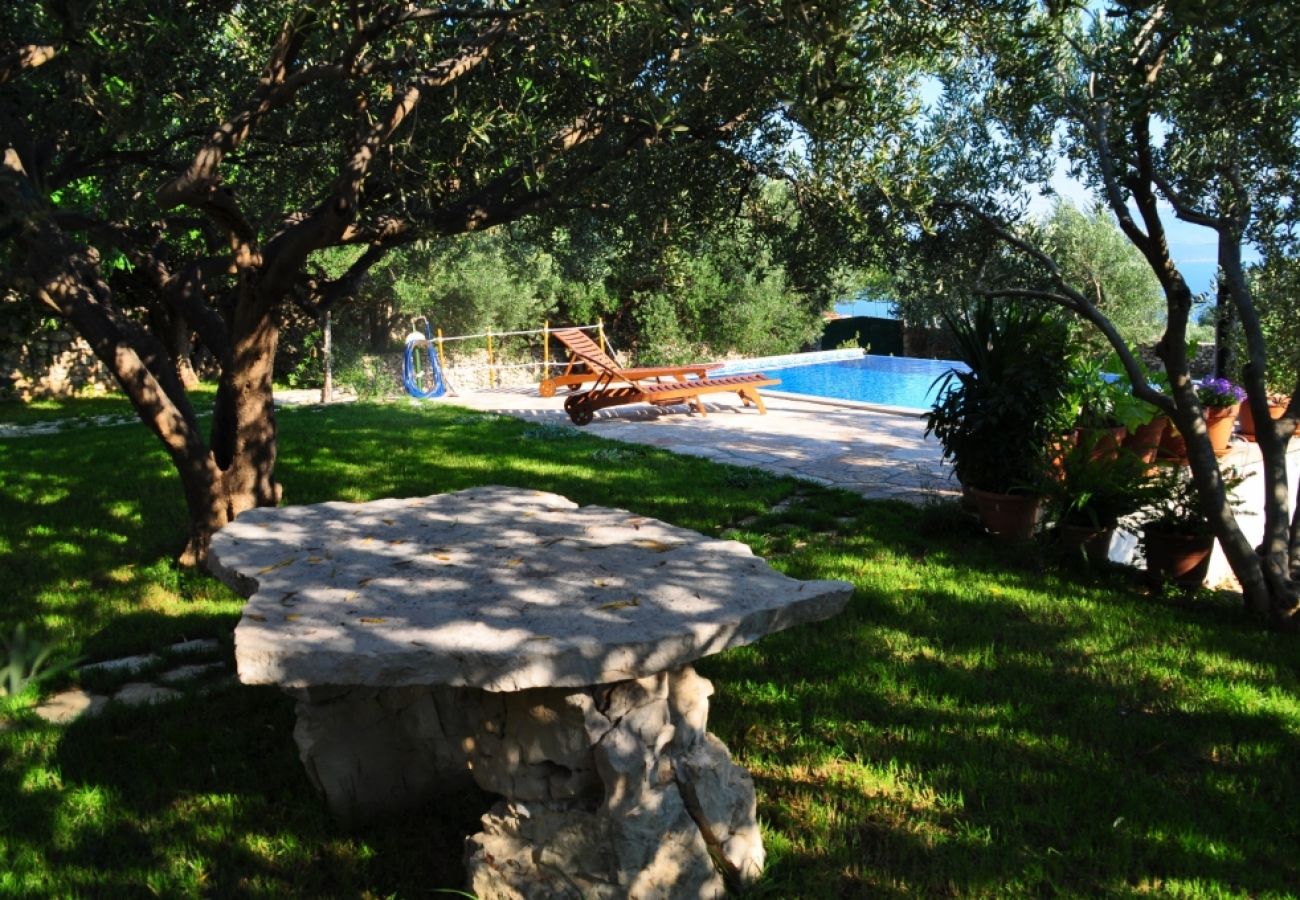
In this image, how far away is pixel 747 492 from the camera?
7812 mm

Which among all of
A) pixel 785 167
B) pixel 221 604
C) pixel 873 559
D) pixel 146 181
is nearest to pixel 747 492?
pixel 873 559

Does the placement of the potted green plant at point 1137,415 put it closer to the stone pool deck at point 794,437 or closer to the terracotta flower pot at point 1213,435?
the terracotta flower pot at point 1213,435

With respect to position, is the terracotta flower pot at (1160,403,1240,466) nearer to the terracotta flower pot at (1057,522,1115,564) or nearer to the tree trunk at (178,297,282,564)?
the terracotta flower pot at (1057,522,1115,564)

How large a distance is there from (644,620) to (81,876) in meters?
1.88

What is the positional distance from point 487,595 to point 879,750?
1644 mm

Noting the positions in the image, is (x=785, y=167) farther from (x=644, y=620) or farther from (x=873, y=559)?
(x=644, y=620)

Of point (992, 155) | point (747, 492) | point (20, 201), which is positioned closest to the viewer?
point (20, 201)

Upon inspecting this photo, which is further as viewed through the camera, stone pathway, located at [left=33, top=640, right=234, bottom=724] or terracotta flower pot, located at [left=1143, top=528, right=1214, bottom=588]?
terracotta flower pot, located at [left=1143, top=528, right=1214, bottom=588]

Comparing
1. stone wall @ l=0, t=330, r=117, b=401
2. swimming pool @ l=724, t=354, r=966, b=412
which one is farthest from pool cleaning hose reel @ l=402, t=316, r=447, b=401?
swimming pool @ l=724, t=354, r=966, b=412

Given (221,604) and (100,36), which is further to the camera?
(221,604)

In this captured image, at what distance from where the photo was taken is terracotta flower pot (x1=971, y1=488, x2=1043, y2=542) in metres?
6.38

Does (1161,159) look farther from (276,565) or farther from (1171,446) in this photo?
(276,565)

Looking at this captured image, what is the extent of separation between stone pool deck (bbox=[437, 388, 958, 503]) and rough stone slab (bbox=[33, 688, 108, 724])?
18.6 feet

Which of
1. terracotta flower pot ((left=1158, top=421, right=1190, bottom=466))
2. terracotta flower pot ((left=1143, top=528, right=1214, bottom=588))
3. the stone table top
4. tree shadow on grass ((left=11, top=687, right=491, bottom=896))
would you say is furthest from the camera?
terracotta flower pot ((left=1158, top=421, right=1190, bottom=466))
